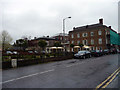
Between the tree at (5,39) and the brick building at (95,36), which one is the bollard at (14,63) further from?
the brick building at (95,36)

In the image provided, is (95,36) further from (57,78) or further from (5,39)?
(57,78)

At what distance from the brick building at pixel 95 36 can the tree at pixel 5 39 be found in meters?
29.8

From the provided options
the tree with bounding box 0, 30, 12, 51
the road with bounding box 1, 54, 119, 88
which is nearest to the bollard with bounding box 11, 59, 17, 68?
the road with bounding box 1, 54, 119, 88

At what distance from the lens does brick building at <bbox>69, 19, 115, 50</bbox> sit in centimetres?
4425

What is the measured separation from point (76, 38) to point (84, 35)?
442 cm

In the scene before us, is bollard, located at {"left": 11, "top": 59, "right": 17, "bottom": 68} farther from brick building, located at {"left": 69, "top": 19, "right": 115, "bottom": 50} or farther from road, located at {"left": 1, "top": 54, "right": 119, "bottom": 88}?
brick building, located at {"left": 69, "top": 19, "right": 115, "bottom": 50}

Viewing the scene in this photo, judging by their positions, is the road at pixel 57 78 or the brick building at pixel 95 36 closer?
the road at pixel 57 78

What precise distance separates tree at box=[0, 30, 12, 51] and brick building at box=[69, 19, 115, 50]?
29.8 m

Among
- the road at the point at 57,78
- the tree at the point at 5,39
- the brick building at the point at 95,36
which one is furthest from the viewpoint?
the brick building at the point at 95,36

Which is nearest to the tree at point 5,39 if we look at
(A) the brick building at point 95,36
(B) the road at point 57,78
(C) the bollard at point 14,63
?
(A) the brick building at point 95,36

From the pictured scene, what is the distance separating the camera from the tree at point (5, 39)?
3959 centimetres

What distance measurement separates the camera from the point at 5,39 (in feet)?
134


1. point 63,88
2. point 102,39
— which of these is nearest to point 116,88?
point 63,88

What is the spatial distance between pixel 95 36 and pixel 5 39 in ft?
122
